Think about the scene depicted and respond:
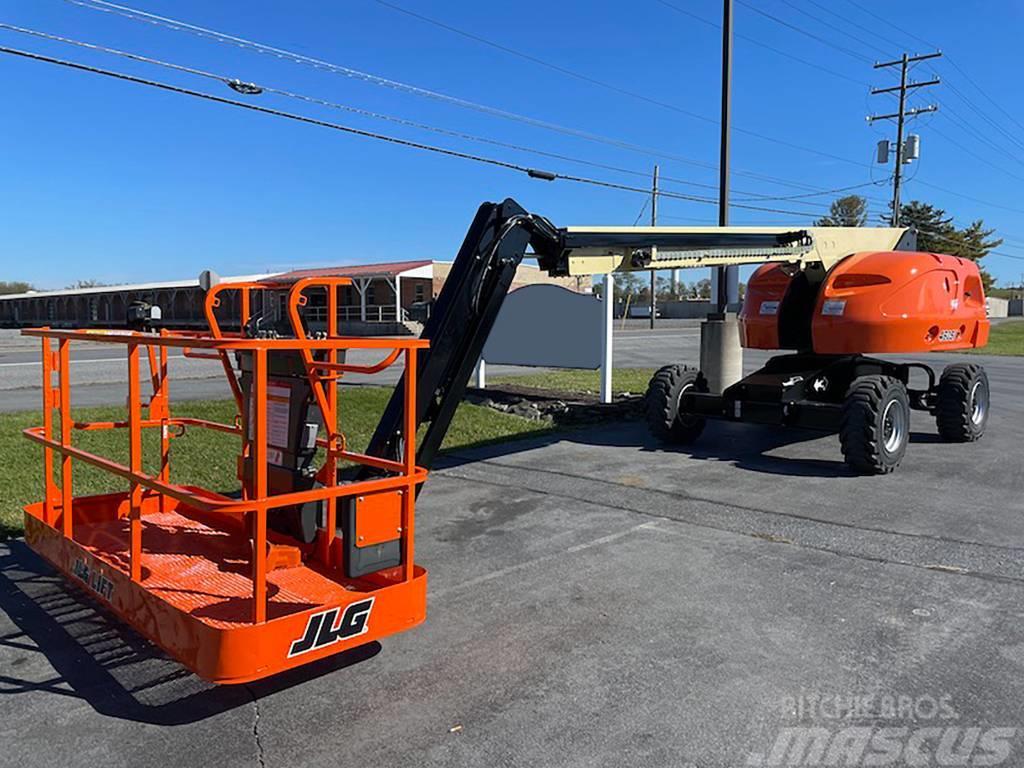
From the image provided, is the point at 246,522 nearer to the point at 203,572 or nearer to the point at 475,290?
the point at 203,572

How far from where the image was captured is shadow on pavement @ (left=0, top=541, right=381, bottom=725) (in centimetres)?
365

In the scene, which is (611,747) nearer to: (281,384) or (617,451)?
(281,384)

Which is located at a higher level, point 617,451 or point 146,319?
point 146,319

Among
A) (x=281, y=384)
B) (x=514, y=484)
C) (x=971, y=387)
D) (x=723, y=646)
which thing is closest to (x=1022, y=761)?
(x=723, y=646)

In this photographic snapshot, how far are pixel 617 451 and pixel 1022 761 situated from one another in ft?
22.4

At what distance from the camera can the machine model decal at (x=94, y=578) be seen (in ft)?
13.5

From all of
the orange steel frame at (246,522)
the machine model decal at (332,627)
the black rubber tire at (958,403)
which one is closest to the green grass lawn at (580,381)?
the black rubber tire at (958,403)

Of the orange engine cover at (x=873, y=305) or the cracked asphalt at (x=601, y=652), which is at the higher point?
the orange engine cover at (x=873, y=305)

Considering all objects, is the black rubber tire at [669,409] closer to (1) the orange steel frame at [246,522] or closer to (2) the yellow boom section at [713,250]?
(2) the yellow boom section at [713,250]

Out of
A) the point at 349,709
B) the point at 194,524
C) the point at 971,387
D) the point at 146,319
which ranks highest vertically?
the point at 146,319

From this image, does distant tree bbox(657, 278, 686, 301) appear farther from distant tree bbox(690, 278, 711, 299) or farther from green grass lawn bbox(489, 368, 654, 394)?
green grass lawn bbox(489, 368, 654, 394)

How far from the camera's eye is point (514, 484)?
8.12 meters

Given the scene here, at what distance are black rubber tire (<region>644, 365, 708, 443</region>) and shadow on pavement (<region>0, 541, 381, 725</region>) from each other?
21.2 ft

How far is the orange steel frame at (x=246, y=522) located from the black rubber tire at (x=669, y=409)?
232 inches
